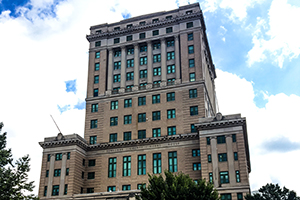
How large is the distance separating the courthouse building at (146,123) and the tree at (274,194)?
511cm

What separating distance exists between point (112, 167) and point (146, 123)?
38.9 feet

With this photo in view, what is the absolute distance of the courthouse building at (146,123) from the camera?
228 ft

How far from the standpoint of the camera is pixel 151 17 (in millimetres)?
91938

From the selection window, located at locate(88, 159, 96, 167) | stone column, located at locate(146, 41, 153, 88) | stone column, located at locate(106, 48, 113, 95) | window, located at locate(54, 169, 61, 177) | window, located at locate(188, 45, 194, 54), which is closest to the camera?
window, located at locate(54, 169, 61, 177)

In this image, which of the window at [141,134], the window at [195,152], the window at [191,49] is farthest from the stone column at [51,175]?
the window at [191,49]

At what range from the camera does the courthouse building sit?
228ft

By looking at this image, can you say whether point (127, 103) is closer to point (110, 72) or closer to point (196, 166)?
point (110, 72)

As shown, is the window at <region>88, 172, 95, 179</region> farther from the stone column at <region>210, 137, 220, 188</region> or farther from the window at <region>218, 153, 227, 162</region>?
the window at <region>218, 153, 227, 162</region>

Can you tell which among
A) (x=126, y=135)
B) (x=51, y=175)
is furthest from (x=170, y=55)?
(x=51, y=175)

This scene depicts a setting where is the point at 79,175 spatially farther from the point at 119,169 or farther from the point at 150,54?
the point at 150,54

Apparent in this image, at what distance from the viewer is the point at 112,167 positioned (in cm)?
7888

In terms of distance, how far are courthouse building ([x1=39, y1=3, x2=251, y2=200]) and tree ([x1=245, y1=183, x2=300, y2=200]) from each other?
5112 millimetres

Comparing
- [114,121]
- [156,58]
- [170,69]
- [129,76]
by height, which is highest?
[156,58]

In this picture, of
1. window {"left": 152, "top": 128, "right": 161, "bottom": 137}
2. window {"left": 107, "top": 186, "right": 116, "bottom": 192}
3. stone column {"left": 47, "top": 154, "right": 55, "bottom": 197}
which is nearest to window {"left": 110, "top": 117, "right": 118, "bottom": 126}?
window {"left": 152, "top": 128, "right": 161, "bottom": 137}
